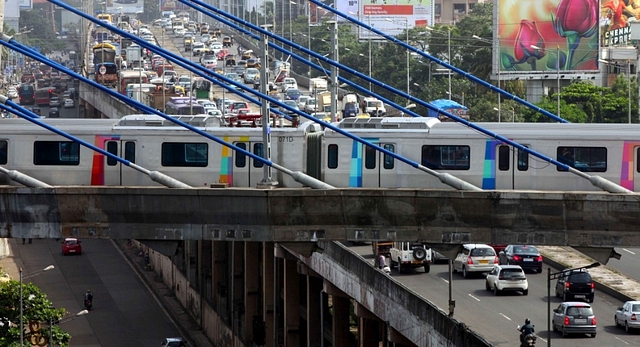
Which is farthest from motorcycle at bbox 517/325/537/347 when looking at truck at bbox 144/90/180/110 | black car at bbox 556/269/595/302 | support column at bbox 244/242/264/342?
truck at bbox 144/90/180/110

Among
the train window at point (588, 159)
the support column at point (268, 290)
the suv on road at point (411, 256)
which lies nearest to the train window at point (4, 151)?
the train window at point (588, 159)

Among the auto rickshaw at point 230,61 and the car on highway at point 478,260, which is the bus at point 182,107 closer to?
the car on highway at point 478,260

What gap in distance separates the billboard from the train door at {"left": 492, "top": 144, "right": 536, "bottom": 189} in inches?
2180

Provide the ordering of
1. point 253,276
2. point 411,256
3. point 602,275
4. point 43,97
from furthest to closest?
point 43,97 < point 253,276 < point 411,256 < point 602,275

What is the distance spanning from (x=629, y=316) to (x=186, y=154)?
15356 mm

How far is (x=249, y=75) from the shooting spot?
436 feet

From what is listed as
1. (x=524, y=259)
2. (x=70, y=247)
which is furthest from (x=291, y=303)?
(x=70, y=247)

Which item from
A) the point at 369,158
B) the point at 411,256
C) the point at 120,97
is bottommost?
the point at 411,256

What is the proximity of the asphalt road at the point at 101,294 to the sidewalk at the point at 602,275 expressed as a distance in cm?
2101

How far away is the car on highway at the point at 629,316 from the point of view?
43562 millimetres

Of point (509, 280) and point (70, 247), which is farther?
point (70, 247)

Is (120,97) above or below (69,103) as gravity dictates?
above

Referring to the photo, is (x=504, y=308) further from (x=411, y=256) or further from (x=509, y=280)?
(x=411, y=256)

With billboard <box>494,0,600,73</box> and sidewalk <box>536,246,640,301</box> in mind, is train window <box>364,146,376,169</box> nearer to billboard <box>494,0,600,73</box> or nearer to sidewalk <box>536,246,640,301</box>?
sidewalk <box>536,246,640,301</box>
